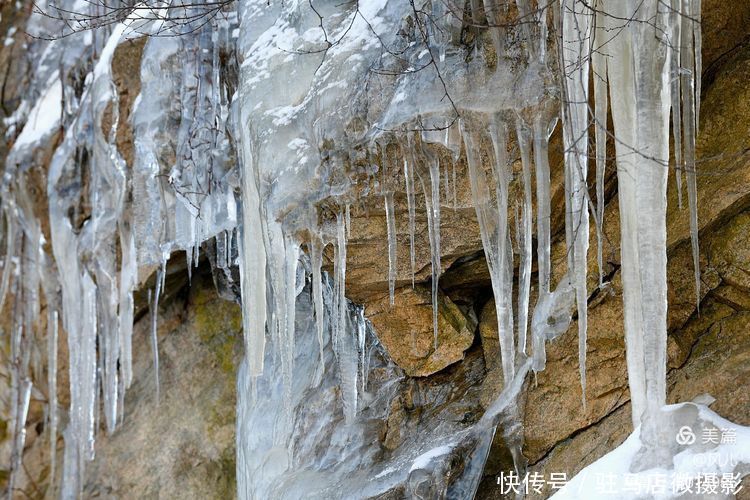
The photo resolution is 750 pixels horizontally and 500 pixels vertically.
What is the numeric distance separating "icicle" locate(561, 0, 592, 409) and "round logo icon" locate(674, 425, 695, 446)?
435 millimetres

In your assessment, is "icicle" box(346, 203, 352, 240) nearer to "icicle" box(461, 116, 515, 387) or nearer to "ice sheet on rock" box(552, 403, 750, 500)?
"icicle" box(461, 116, 515, 387)

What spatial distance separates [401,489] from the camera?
13.1 feet

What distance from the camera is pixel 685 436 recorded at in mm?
3209

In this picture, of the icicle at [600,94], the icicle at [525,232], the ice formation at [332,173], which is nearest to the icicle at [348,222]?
the ice formation at [332,173]

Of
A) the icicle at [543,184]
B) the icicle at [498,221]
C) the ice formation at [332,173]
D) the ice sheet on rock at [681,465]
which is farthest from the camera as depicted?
the icicle at [498,221]

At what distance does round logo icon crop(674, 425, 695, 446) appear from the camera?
10.5ft

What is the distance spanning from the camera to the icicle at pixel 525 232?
361 cm

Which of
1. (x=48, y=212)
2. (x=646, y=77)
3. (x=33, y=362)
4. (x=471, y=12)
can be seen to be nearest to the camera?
(x=646, y=77)

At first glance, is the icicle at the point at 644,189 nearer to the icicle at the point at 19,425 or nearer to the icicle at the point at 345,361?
the icicle at the point at 345,361

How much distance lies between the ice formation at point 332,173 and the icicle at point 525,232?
1 centimetres

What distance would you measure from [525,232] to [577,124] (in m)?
0.59

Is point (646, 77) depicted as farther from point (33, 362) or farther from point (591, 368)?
point (33, 362)

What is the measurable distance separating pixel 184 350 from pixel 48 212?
1.33 metres

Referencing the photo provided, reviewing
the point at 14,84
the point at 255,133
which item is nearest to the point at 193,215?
the point at 255,133
